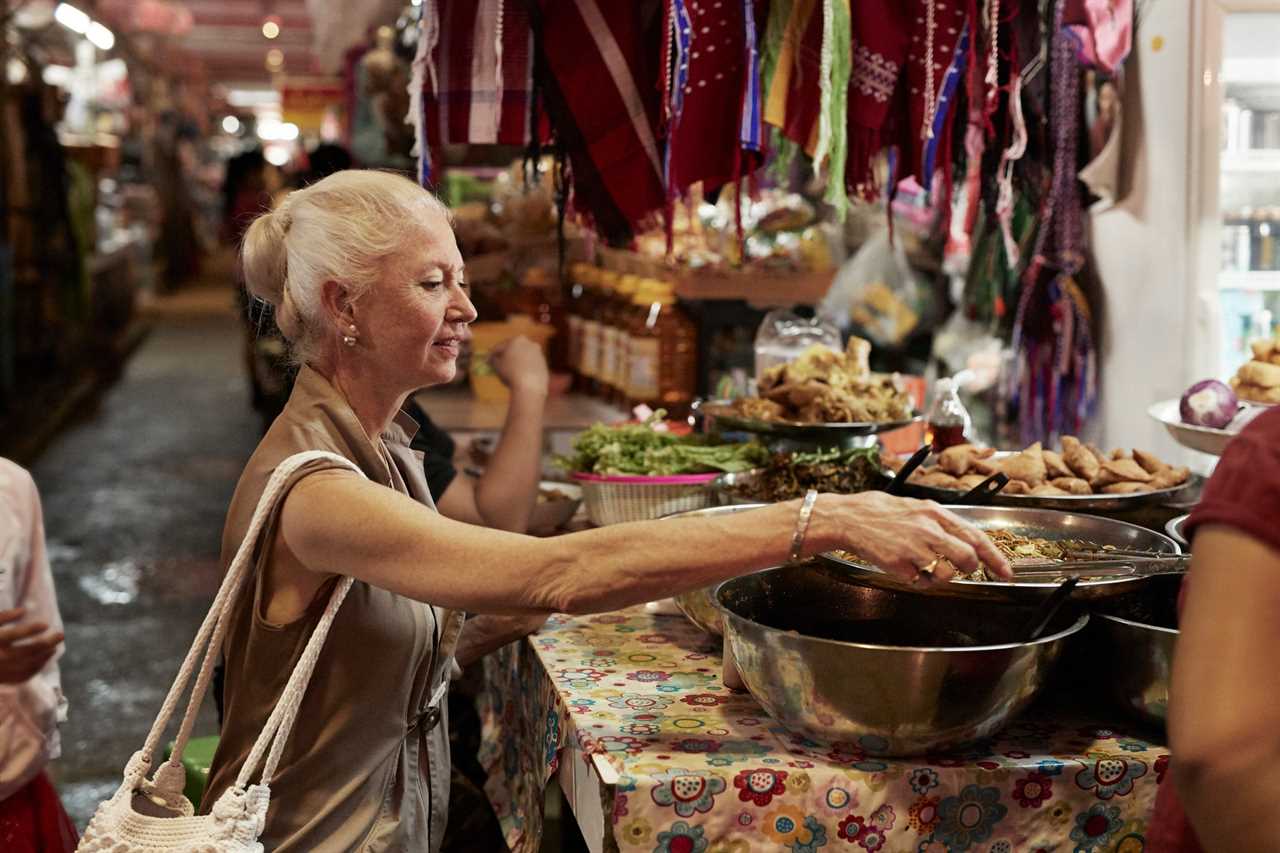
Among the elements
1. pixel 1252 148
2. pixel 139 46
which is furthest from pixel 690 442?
pixel 139 46

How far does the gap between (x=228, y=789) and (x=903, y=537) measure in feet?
3.11

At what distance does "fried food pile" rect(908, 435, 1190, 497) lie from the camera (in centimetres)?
285

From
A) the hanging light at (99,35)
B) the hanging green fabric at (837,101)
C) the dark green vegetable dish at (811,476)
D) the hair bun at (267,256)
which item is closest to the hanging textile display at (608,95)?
the hanging green fabric at (837,101)

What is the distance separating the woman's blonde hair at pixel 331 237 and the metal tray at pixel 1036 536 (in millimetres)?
846

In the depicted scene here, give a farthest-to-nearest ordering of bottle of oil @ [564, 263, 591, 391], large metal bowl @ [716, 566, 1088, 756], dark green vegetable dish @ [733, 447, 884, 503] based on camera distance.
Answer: bottle of oil @ [564, 263, 591, 391], dark green vegetable dish @ [733, 447, 884, 503], large metal bowl @ [716, 566, 1088, 756]

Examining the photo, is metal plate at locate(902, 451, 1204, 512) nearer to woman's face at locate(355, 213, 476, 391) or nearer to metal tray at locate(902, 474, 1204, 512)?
metal tray at locate(902, 474, 1204, 512)

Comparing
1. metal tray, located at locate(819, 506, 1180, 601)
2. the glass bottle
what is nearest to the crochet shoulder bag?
metal tray, located at locate(819, 506, 1180, 601)

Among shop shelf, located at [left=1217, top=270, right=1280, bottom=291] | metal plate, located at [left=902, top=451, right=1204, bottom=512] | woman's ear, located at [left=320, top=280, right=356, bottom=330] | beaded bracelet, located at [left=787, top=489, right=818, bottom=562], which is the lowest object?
metal plate, located at [left=902, top=451, right=1204, bottom=512]

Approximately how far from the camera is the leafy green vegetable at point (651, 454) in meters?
3.45

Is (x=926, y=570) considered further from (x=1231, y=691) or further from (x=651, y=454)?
(x=651, y=454)

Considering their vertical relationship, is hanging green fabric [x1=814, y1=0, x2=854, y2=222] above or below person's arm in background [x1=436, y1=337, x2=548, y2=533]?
above

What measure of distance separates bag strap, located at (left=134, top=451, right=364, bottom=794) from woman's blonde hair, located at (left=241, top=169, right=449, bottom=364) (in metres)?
0.32

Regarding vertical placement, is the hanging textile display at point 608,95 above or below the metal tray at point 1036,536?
above

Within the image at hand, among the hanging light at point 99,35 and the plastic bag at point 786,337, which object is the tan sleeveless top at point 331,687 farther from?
the hanging light at point 99,35
